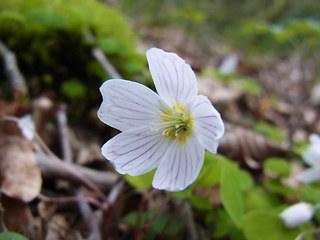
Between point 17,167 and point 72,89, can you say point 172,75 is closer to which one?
point 17,167

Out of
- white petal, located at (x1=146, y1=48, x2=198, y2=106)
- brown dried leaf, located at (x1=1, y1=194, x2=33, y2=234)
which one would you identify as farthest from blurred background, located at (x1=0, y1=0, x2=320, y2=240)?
white petal, located at (x1=146, y1=48, x2=198, y2=106)

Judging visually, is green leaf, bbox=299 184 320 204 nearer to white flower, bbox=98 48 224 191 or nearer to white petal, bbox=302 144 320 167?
white petal, bbox=302 144 320 167

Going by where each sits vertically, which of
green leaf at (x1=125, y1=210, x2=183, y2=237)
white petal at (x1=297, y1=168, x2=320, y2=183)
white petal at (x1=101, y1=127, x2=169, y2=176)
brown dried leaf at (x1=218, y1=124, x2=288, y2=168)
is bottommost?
brown dried leaf at (x1=218, y1=124, x2=288, y2=168)

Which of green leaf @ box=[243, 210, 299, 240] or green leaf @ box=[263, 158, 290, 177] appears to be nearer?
green leaf @ box=[243, 210, 299, 240]

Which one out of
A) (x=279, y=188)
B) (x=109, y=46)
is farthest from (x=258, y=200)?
(x=109, y=46)

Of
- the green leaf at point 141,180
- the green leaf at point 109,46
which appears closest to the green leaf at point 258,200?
the green leaf at point 141,180

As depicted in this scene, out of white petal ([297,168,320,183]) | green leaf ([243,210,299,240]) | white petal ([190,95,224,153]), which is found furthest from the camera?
white petal ([297,168,320,183])

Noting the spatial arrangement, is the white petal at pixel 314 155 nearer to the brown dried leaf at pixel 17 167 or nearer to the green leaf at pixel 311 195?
the green leaf at pixel 311 195
